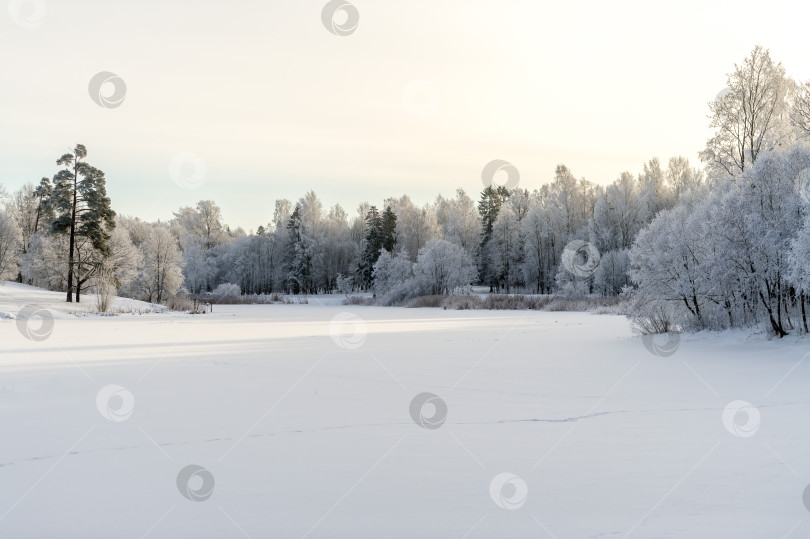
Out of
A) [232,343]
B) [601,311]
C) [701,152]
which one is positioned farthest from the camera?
[601,311]

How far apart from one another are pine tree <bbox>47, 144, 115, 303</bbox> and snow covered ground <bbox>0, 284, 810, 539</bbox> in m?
31.3

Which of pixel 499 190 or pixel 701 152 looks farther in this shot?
pixel 499 190

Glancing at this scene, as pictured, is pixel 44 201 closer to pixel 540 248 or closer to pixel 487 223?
pixel 540 248

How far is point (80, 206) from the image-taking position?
39.3 metres

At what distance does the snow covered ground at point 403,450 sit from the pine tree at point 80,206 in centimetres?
3132

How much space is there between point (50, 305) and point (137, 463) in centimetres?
3378

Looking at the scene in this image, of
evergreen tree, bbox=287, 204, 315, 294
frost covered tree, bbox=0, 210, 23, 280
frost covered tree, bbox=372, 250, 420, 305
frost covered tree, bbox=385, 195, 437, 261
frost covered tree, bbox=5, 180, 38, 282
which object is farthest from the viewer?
Answer: evergreen tree, bbox=287, 204, 315, 294

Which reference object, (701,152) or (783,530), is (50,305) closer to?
(701,152)

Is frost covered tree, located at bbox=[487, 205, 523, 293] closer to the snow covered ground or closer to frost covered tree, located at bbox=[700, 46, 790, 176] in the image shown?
frost covered tree, located at bbox=[700, 46, 790, 176]

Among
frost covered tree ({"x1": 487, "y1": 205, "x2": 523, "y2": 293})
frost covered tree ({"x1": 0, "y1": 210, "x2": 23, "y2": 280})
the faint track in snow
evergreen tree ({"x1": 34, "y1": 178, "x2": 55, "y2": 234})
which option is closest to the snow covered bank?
evergreen tree ({"x1": 34, "y1": 178, "x2": 55, "y2": 234})

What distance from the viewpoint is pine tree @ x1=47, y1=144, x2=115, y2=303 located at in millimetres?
38594

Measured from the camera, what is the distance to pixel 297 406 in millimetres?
7230

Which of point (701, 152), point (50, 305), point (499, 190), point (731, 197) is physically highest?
point (499, 190)

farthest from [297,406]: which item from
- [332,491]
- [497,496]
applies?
[497,496]
